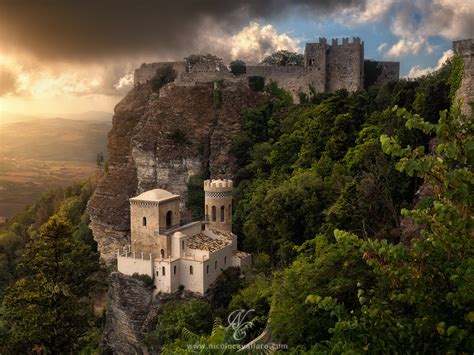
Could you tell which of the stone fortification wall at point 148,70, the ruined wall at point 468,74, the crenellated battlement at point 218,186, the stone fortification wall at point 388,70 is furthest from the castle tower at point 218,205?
the stone fortification wall at point 148,70

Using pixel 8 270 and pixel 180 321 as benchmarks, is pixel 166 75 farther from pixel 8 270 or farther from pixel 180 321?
pixel 180 321

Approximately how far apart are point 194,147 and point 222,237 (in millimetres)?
14227

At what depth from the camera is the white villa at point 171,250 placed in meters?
25.0

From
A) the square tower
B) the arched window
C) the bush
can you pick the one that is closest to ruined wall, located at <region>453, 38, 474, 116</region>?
the square tower

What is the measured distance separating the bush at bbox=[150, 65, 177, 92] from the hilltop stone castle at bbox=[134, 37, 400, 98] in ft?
8.00

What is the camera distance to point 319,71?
135 feet

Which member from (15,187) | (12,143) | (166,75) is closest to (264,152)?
(166,75)

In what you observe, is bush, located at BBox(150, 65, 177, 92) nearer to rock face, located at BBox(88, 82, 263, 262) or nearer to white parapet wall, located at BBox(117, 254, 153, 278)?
rock face, located at BBox(88, 82, 263, 262)

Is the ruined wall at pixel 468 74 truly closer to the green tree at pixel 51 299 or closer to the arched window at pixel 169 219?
the arched window at pixel 169 219

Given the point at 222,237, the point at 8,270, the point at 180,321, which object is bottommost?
the point at 8,270

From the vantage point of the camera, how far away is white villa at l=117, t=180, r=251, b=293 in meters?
25.0

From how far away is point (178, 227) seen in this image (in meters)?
27.1

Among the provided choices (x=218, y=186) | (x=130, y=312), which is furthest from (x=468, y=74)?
(x=130, y=312)
